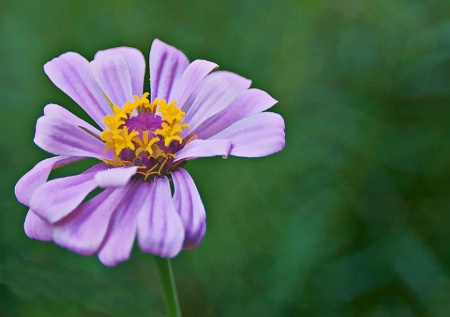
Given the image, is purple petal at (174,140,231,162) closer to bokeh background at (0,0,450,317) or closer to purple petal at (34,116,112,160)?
purple petal at (34,116,112,160)

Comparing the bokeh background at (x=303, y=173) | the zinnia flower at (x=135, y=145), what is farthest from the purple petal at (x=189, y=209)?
the bokeh background at (x=303, y=173)

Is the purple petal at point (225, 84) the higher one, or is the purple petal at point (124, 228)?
the purple petal at point (225, 84)

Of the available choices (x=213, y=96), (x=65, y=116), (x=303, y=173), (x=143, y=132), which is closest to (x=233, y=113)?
(x=213, y=96)

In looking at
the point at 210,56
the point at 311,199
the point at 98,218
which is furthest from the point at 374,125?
the point at 98,218

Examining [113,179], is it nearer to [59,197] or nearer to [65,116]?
[59,197]

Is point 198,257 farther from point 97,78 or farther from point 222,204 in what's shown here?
point 97,78

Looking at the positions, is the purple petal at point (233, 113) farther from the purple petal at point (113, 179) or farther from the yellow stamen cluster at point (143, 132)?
the purple petal at point (113, 179)

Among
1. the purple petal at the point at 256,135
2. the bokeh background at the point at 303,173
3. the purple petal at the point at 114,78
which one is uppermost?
the purple petal at the point at 256,135

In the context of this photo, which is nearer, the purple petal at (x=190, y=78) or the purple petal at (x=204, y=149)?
the purple petal at (x=204, y=149)
